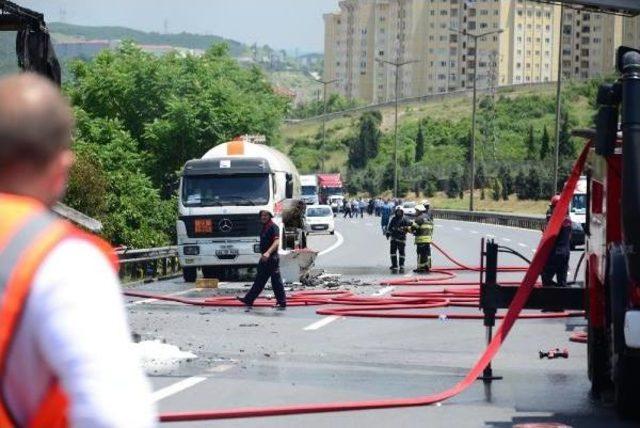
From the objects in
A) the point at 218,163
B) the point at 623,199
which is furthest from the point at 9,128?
the point at 218,163

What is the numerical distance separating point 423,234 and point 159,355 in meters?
18.9

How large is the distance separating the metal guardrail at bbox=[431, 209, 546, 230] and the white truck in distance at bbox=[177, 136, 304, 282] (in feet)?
108

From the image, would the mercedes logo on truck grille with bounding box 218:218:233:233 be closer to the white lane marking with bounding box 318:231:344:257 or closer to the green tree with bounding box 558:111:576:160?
the white lane marking with bounding box 318:231:344:257

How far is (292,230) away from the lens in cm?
3728

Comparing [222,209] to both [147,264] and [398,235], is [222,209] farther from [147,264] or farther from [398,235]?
[398,235]

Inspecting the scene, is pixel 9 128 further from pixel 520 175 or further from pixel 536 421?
pixel 520 175

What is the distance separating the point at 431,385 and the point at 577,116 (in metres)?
136

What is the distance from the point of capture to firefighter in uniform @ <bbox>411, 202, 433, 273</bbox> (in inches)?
1326

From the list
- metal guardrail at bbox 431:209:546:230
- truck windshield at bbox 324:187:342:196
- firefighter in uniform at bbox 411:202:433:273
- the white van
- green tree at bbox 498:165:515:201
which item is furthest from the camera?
truck windshield at bbox 324:187:342:196

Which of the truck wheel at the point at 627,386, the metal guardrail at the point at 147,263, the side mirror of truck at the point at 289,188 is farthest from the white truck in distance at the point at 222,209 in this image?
the truck wheel at the point at 627,386

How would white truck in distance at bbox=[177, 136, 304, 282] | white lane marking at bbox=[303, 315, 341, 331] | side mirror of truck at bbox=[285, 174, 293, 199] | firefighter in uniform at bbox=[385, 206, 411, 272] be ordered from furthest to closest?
side mirror of truck at bbox=[285, 174, 293, 199], firefighter in uniform at bbox=[385, 206, 411, 272], white truck in distance at bbox=[177, 136, 304, 282], white lane marking at bbox=[303, 315, 341, 331]

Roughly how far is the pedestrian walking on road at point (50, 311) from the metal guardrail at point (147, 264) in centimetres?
2856

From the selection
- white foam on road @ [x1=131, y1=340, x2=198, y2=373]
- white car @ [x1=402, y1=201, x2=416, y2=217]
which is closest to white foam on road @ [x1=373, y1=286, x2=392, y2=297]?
white car @ [x1=402, y1=201, x2=416, y2=217]

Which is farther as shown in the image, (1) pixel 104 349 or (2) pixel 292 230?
(2) pixel 292 230
